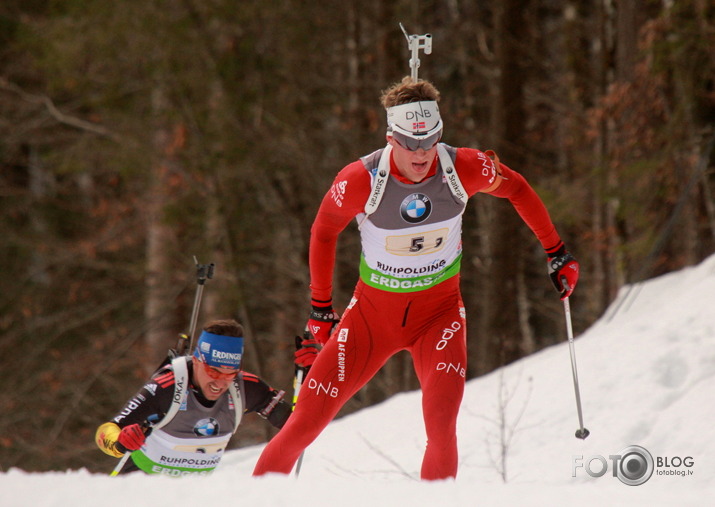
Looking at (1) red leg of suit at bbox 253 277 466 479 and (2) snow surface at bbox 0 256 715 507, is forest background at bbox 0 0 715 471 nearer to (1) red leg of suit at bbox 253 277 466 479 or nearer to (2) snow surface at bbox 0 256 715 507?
(2) snow surface at bbox 0 256 715 507

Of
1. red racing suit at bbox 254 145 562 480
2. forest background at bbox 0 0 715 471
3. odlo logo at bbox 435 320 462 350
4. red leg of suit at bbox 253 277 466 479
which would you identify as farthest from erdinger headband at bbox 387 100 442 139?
forest background at bbox 0 0 715 471

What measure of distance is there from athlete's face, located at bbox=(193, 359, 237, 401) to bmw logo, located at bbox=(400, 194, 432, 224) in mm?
1409

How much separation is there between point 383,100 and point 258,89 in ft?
26.9

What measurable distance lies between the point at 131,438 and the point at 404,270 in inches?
63.0

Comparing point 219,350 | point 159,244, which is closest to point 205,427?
point 219,350

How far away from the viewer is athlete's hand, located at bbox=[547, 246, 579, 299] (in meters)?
4.54

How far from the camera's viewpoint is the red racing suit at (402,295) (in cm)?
408

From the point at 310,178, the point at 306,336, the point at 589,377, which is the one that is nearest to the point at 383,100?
the point at 306,336

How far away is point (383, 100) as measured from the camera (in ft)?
14.0

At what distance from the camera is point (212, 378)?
15.9ft

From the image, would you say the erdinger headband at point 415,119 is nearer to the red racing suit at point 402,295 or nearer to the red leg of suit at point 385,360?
the red racing suit at point 402,295

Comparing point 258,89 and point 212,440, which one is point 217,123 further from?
point 212,440

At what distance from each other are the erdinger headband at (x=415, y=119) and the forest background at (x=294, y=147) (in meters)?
4.64

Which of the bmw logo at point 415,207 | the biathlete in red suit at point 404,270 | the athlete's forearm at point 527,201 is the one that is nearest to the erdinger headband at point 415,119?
the biathlete in red suit at point 404,270
